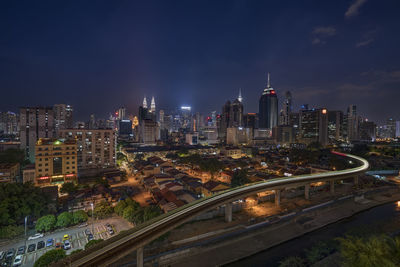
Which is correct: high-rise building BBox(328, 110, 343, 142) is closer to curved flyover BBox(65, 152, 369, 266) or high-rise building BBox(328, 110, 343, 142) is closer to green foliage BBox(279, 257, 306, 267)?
curved flyover BBox(65, 152, 369, 266)

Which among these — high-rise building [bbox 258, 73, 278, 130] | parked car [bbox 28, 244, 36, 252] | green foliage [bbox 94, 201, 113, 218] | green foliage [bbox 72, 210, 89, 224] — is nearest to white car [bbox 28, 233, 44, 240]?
parked car [bbox 28, 244, 36, 252]

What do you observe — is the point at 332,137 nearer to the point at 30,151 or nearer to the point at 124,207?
the point at 124,207

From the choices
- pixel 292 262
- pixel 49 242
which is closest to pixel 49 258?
pixel 49 242

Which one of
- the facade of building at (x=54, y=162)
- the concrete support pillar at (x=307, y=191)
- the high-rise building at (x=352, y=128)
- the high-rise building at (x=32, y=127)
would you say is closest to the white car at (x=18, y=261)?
the facade of building at (x=54, y=162)

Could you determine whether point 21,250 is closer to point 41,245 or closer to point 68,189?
point 41,245

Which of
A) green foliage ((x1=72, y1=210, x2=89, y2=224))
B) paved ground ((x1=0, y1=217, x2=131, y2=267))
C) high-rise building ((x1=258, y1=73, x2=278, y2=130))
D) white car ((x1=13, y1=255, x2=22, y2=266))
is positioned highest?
high-rise building ((x1=258, y1=73, x2=278, y2=130))
